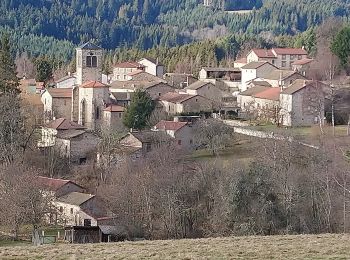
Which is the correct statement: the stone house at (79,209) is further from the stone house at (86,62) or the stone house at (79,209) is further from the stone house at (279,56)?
the stone house at (279,56)

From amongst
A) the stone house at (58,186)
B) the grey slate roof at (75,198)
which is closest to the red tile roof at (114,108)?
the stone house at (58,186)

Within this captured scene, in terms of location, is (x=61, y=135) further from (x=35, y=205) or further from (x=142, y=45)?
(x=142, y=45)

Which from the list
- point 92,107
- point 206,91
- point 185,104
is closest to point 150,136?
point 92,107

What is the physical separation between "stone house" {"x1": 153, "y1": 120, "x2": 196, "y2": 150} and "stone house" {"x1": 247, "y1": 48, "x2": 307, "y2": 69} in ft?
87.8

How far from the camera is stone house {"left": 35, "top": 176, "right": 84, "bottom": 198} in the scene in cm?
3131

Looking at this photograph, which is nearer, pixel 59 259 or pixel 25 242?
pixel 59 259

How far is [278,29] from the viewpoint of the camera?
147750mm

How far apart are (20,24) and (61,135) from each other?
91425mm

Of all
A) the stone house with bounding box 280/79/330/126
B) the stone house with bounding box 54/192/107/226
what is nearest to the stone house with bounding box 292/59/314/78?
the stone house with bounding box 280/79/330/126

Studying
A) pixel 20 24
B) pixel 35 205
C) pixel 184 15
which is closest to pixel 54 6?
pixel 20 24

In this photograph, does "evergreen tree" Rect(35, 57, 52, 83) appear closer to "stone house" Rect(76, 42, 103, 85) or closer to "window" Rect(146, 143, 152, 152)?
"stone house" Rect(76, 42, 103, 85)

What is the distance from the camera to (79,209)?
1225 inches

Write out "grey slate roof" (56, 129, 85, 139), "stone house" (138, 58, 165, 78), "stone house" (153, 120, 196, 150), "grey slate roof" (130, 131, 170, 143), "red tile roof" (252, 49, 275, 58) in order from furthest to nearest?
"stone house" (138, 58, 165, 78) → "red tile roof" (252, 49, 275, 58) → "stone house" (153, 120, 196, 150) → "grey slate roof" (56, 129, 85, 139) → "grey slate roof" (130, 131, 170, 143)

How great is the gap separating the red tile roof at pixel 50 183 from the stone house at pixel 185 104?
15.4 meters
